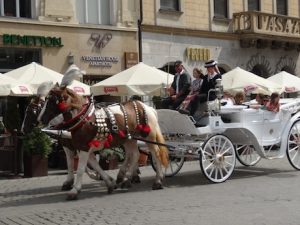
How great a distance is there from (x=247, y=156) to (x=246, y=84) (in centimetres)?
542

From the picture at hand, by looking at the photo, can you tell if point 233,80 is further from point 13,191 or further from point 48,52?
point 13,191

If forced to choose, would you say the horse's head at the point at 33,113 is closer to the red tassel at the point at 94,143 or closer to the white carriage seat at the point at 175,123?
the red tassel at the point at 94,143

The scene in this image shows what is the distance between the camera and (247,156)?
44.4 feet

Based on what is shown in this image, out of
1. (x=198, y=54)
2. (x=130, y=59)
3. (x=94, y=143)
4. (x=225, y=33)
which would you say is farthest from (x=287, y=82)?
(x=94, y=143)

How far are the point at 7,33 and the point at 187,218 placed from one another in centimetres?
1251

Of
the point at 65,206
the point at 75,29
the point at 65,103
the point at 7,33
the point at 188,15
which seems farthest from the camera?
the point at 188,15

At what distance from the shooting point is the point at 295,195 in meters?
9.48

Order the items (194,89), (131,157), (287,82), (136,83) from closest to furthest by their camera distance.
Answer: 1. (131,157)
2. (194,89)
3. (136,83)
4. (287,82)

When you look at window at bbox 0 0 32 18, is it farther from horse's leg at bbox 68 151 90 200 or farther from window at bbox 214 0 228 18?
horse's leg at bbox 68 151 90 200

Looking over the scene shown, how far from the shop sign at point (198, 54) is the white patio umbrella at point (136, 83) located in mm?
7272

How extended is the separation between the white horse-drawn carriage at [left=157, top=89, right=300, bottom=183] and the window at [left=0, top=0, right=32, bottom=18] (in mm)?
9298

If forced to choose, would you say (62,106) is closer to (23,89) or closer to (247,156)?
(23,89)

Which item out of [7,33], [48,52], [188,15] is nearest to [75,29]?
[48,52]

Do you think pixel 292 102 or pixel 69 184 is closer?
pixel 69 184
